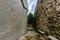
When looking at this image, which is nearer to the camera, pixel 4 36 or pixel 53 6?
pixel 4 36

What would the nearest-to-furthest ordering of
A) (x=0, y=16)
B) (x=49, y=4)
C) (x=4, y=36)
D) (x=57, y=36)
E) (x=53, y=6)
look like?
1. (x=0, y=16)
2. (x=4, y=36)
3. (x=57, y=36)
4. (x=53, y=6)
5. (x=49, y=4)

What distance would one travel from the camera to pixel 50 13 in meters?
3.20

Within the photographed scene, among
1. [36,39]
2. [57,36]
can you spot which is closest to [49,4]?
[57,36]

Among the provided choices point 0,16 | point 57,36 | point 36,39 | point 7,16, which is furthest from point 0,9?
point 57,36

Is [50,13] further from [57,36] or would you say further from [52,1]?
[57,36]

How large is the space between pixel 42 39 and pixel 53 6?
1.06 metres

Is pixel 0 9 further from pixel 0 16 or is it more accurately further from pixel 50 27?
pixel 50 27

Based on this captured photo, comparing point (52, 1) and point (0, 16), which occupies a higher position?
point (52, 1)

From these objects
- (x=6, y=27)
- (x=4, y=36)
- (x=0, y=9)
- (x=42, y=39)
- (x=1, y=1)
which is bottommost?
(x=42, y=39)

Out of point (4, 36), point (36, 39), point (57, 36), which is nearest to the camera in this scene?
point (4, 36)

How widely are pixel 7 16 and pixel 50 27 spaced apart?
172 centimetres

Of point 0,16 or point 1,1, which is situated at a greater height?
point 1,1

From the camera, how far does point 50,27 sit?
321 cm

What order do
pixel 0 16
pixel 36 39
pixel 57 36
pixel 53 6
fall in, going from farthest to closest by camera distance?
pixel 53 6 → pixel 57 36 → pixel 36 39 → pixel 0 16
